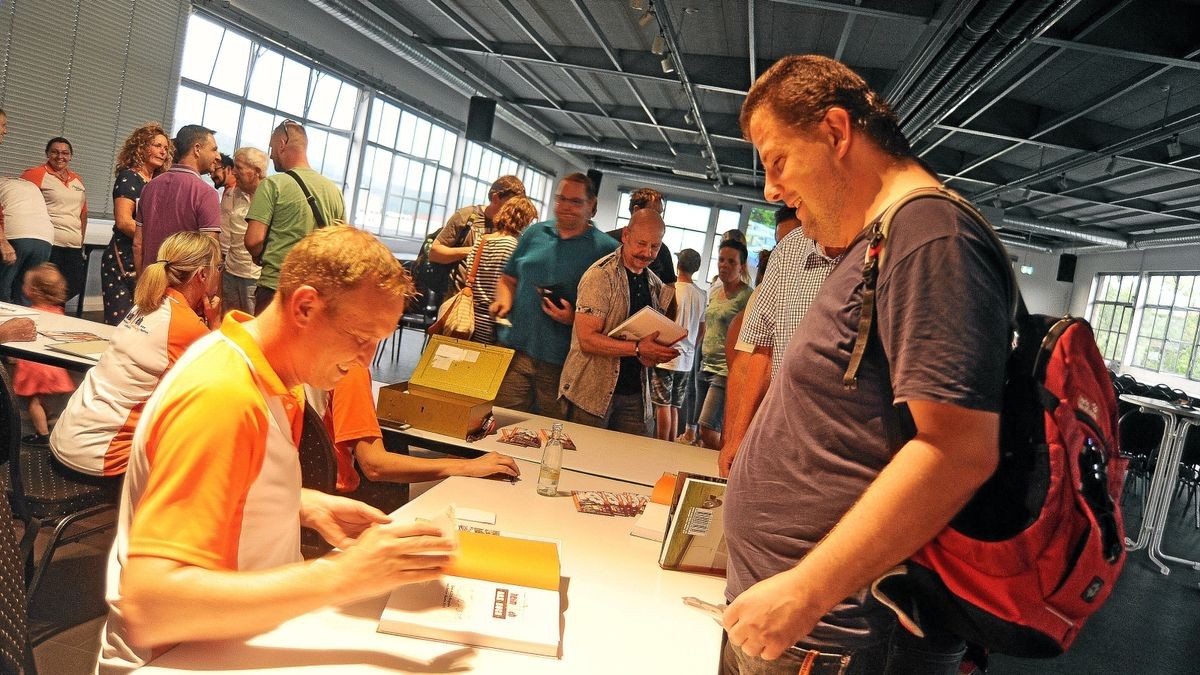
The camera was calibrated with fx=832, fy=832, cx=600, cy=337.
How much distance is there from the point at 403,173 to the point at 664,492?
1326 centimetres

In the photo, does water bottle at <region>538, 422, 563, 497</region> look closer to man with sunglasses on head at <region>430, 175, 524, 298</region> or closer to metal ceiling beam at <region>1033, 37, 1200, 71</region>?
man with sunglasses on head at <region>430, 175, 524, 298</region>

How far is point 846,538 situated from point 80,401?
7.49 feet

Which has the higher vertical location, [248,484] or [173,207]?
[173,207]

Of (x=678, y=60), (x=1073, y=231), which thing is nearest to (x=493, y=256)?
(x=678, y=60)

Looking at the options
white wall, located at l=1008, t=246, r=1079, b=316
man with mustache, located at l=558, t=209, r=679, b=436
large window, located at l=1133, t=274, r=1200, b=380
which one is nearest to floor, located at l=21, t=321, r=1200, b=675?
man with mustache, located at l=558, t=209, r=679, b=436

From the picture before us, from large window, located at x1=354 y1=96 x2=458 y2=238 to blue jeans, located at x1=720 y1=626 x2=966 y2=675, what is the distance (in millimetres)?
12569

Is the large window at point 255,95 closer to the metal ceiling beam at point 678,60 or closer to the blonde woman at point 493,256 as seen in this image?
the metal ceiling beam at point 678,60

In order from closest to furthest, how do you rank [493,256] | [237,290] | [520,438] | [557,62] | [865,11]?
[520,438] → [493,256] → [237,290] → [865,11] → [557,62]

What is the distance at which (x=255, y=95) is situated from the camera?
10.0 metres

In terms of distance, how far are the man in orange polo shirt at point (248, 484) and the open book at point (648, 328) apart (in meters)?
1.97

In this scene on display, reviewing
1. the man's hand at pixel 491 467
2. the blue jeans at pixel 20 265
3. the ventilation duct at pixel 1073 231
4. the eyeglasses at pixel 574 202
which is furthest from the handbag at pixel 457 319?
the ventilation duct at pixel 1073 231

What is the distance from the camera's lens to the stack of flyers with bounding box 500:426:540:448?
2.89 metres

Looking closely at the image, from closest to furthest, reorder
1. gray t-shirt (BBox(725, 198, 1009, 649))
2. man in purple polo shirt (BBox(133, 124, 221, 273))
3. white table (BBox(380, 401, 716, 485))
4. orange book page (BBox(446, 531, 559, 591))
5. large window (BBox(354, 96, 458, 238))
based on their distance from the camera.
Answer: gray t-shirt (BBox(725, 198, 1009, 649)) → orange book page (BBox(446, 531, 559, 591)) → white table (BBox(380, 401, 716, 485)) → man in purple polo shirt (BBox(133, 124, 221, 273)) → large window (BBox(354, 96, 458, 238))

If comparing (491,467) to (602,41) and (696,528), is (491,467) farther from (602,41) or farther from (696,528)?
(602,41)
